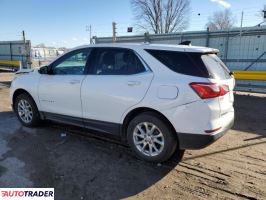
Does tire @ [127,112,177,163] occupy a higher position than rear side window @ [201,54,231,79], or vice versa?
rear side window @ [201,54,231,79]

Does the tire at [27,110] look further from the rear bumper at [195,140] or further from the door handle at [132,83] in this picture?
the rear bumper at [195,140]

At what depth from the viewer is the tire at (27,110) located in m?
5.47

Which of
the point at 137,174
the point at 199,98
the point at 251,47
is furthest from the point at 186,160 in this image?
→ the point at 251,47

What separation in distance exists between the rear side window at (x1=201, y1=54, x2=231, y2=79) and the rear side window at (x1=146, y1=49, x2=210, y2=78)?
0.11 m

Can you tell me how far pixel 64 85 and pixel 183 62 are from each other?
229 centimetres

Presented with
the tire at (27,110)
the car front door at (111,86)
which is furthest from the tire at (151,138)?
the tire at (27,110)

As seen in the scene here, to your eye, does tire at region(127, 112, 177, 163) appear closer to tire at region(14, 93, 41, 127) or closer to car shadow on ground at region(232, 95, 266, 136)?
tire at region(14, 93, 41, 127)

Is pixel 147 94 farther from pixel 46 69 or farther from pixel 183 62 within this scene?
pixel 46 69

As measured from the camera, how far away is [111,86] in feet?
13.6

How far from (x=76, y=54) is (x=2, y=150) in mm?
2128

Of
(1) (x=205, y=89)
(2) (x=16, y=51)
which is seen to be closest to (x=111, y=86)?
(1) (x=205, y=89)

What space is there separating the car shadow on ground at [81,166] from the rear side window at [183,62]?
146cm

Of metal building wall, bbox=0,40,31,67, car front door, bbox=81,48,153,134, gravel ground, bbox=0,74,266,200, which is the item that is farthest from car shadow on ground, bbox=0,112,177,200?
metal building wall, bbox=0,40,31,67

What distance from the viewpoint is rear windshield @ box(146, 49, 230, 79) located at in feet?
11.7
